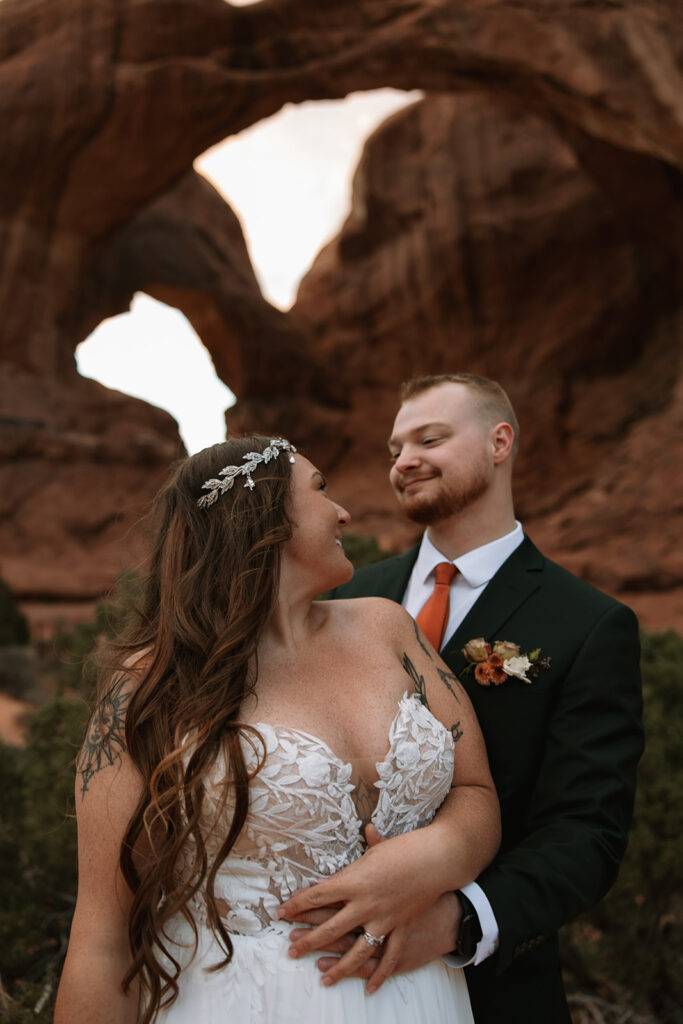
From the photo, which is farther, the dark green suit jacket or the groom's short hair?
the groom's short hair

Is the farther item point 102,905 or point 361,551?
point 361,551

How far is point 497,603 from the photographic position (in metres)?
2.23

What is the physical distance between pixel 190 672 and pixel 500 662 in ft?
2.74

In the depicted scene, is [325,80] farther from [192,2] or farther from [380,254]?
[380,254]

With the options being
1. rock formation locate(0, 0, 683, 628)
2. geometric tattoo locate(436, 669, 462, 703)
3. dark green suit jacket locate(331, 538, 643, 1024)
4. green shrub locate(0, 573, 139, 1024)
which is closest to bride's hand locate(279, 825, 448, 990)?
dark green suit jacket locate(331, 538, 643, 1024)

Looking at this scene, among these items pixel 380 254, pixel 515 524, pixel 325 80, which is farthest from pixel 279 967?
pixel 380 254

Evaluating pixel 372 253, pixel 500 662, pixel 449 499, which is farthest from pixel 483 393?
pixel 372 253

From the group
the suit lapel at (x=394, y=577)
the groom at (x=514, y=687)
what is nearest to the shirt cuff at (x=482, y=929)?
the groom at (x=514, y=687)

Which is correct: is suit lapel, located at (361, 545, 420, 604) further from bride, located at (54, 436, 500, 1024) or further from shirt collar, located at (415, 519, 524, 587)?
bride, located at (54, 436, 500, 1024)

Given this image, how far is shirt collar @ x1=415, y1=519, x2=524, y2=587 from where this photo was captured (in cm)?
233

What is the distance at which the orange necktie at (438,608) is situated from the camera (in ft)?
7.37

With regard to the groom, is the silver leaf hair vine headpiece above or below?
above

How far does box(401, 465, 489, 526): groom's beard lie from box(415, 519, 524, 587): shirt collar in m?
0.12

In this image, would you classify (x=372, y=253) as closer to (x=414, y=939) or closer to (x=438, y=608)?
(x=438, y=608)
